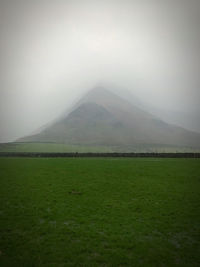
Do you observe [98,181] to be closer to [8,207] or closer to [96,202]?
[96,202]

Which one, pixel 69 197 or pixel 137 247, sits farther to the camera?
pixel 69 197

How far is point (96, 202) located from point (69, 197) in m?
3.15

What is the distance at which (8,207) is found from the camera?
52.4 ft

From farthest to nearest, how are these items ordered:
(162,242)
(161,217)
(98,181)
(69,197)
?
(98,181)
(69,197)
(161,217)
(162,242)

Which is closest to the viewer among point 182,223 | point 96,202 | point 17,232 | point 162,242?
point 162,242

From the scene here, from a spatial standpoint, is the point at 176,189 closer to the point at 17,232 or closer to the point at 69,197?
the point at 69,197

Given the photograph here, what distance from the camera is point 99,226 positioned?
41.3ft

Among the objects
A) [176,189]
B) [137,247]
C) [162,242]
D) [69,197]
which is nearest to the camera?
[137,247]

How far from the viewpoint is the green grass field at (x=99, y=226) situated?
9.48 meters

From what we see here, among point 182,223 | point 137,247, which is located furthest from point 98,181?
point 137,247

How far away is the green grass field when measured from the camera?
948 centimetres

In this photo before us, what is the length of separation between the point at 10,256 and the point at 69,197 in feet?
30.6

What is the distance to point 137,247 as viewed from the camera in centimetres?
1031

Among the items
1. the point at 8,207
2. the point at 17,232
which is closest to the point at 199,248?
the point at 17,232
